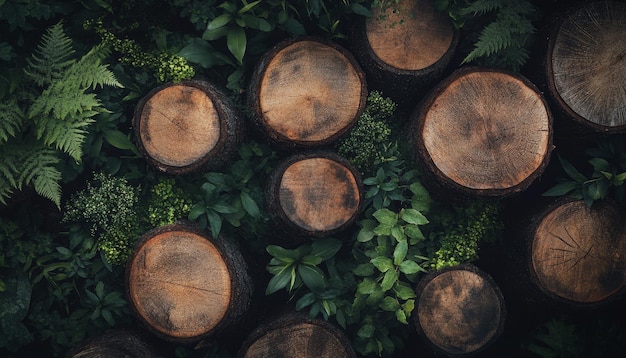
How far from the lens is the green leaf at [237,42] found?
10.8ft

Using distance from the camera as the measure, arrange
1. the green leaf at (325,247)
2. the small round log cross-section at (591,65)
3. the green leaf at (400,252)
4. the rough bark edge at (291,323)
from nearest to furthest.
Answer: the small round log cross-section at (591,65) < the rough bark edge at (291,323) < the green leaf at (400,252) < the green leaf at (325,247)

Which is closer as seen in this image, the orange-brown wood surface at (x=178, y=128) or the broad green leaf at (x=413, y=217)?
the orange-brown wood surface at (x=178, y=128)

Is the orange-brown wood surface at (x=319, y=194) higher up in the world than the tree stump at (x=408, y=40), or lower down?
lower down

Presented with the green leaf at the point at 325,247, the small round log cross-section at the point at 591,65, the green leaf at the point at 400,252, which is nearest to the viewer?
the small round log cross-section at the point at 591,65

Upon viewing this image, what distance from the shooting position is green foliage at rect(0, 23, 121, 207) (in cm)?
310

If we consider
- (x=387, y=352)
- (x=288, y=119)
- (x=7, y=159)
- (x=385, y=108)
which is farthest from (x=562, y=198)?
(x=7, y=159)

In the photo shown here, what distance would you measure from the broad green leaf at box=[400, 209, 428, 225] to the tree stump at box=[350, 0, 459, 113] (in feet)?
3.28

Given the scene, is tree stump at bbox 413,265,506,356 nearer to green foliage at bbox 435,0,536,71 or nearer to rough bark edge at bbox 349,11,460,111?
rough bark edge at bbox 349,11,460,111

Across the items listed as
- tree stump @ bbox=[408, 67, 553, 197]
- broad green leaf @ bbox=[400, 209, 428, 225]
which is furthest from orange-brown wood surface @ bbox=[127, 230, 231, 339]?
tree stump @ bbox=[408, 67, 553, 197]

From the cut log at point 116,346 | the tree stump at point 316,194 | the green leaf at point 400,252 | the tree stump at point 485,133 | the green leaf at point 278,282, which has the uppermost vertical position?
the tree stump at point 485,133

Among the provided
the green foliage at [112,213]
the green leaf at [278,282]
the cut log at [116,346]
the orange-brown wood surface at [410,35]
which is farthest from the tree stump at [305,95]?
the cut log at [116,346]

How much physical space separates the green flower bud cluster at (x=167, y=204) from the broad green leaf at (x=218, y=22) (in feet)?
3.89

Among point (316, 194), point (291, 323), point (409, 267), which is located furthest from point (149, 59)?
point (409, 267)

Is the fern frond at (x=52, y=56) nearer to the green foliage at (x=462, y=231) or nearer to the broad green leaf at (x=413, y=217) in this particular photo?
the broad green leaf at (x=413, y=217)
